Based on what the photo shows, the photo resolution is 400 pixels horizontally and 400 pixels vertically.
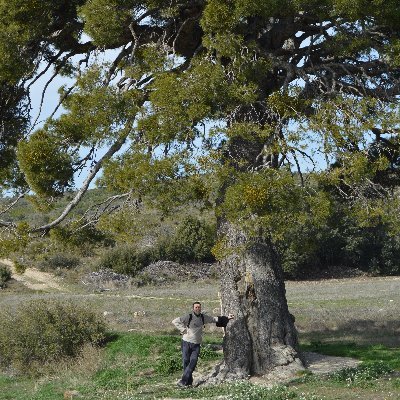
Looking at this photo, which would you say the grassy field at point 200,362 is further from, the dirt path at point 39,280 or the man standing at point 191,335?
the dirt path at point 39,280

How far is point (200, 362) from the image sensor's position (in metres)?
15.7

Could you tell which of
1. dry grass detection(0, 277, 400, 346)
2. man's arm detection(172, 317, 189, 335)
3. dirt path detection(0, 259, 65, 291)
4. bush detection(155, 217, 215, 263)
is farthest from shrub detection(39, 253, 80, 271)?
man's arm detection(172, 317, 189, 335)

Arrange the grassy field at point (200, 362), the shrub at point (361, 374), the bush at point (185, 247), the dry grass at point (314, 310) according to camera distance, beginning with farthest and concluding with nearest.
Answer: the bush at point (185, 247) → the dry grass at point (314, 310) → the shrub at point (361, 374) → the grassy field at point (200, 362)

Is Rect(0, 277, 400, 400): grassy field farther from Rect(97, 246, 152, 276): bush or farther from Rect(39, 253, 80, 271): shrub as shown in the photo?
Rect(39, 253, 80, 271): shrub

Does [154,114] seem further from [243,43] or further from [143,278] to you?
[143,278]

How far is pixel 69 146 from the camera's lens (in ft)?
45.0

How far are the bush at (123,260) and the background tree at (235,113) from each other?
30153mm

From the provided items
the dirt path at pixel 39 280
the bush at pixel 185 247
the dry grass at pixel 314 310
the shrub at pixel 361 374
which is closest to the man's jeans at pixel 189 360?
the shrub at pixel 361 374

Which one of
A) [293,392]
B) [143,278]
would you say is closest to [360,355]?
[293,392]

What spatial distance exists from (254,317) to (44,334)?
5394mm

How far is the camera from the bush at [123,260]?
44.9 metres

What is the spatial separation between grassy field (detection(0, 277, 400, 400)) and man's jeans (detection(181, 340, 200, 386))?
28 cm

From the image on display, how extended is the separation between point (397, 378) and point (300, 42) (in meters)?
6.91

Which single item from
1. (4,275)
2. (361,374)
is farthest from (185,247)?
(361,374)
